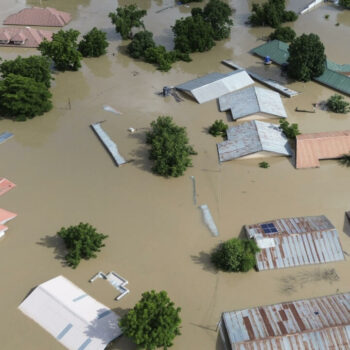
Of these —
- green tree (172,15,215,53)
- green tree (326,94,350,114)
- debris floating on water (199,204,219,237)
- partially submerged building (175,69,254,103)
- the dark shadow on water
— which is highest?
green tree (172,15,215,53)

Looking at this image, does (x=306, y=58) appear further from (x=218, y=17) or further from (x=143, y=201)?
(x=143, y=201)

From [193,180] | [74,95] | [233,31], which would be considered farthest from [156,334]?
[233,31]

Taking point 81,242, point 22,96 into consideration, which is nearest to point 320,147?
point 81,242

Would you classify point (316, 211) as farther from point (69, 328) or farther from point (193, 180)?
point (69, 328)

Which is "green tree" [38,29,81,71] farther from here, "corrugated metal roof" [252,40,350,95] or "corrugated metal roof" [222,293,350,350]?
"corrugated metal roof" [222,293,350,350]

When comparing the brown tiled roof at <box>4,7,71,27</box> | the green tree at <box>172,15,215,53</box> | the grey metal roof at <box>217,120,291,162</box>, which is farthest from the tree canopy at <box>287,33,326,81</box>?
the brown tiled roof at <box>4,7,71,27</box>
